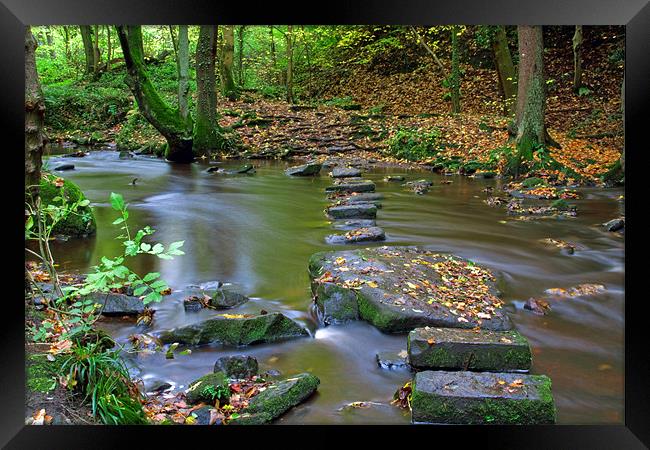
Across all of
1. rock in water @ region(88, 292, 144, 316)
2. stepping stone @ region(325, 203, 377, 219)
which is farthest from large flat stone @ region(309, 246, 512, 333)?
→ stepping stone @ region(325, 203, 377, 219)

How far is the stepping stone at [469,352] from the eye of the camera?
3965 mm

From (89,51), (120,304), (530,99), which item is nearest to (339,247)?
(120,304)

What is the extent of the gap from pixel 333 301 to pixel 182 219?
18.7 feet

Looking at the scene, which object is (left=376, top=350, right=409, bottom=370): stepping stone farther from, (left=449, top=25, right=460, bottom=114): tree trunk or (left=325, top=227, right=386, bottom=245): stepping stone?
(left=449, top=25, right=460, bottom=114): tree trunk

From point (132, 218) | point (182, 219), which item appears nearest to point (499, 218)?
point (182, 219)

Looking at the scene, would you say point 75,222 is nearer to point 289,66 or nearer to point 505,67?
point 505,67

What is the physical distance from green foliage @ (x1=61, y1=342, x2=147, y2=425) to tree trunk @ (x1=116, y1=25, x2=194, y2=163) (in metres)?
12.6

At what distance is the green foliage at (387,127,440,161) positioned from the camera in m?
17.8

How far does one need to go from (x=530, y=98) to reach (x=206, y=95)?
377 inches

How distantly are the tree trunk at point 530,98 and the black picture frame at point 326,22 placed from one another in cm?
1201

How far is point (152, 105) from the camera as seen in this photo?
17109 mm

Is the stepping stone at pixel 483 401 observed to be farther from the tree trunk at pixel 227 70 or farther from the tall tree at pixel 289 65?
the tree trunk at pixel 227 70

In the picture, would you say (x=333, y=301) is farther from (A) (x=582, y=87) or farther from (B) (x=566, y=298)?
(A) (x=582, y=87)
